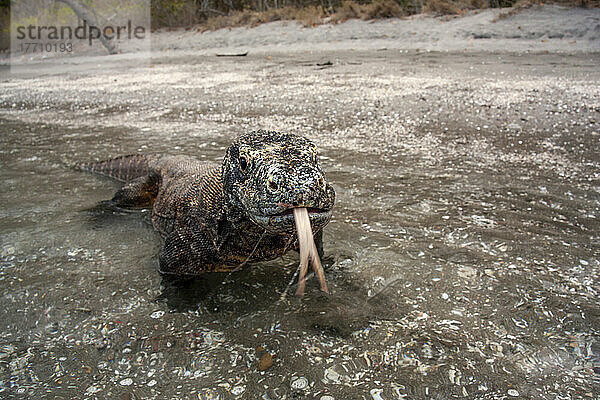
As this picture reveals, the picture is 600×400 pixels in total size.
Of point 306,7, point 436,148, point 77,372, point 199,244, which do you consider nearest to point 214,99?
point 436,148

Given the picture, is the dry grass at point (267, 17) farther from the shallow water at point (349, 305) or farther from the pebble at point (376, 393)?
the pebble at point (376, 393)

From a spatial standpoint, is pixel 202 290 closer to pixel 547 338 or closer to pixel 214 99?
pixel 547 338

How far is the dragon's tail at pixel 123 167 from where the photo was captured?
17.7ft

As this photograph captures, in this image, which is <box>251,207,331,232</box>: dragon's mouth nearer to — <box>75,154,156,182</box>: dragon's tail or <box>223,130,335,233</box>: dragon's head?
<box>223,130,335,233</box>: dragon's head

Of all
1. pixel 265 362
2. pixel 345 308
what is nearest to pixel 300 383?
pixel 265 362

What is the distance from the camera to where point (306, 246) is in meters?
1.92

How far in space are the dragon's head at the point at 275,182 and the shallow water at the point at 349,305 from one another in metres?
0.72

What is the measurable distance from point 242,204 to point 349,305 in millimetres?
935

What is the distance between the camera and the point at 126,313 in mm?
2959

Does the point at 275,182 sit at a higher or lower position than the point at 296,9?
lower

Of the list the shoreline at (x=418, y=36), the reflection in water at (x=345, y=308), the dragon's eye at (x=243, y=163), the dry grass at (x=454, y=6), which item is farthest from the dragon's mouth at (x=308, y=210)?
the dry grass at (x=454, y=6)

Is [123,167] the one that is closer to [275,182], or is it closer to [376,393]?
[275,182]

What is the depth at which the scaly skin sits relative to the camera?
85.9 inches

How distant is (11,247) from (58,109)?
7397 millimetres
